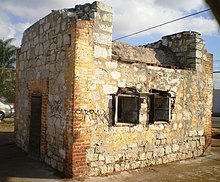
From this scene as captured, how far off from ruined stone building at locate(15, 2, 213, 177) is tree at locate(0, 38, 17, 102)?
13.5 m

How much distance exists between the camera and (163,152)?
698 cm

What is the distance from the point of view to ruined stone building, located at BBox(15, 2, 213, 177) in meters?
5.48

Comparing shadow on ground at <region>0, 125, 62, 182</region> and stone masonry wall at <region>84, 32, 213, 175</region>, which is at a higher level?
stone masonry wall at <region>84, 32, 213, 175</region>

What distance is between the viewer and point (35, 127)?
7207 millimetres

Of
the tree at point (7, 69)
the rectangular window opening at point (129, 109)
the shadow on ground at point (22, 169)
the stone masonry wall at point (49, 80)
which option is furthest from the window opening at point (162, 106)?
the tree at point (7, 69)

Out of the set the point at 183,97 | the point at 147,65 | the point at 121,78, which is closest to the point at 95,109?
the point at 121,78

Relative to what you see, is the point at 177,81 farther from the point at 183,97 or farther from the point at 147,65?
the point at 147,65

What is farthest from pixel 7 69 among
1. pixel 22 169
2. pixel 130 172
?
pixel 130 172

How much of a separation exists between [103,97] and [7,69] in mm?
17388

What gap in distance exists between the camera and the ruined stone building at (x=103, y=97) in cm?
548

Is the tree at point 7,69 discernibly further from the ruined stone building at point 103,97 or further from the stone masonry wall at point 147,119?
the stone masonry wall at point 147,119

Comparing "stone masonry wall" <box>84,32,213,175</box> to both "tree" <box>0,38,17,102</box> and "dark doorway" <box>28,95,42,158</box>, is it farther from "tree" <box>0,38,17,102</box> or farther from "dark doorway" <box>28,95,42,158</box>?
"tree" <box>0,38,17,102</box>

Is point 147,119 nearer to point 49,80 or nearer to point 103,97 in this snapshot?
point 103,97

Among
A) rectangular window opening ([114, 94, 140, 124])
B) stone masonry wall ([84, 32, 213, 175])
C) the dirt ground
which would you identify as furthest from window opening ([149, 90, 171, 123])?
the dirt ground
